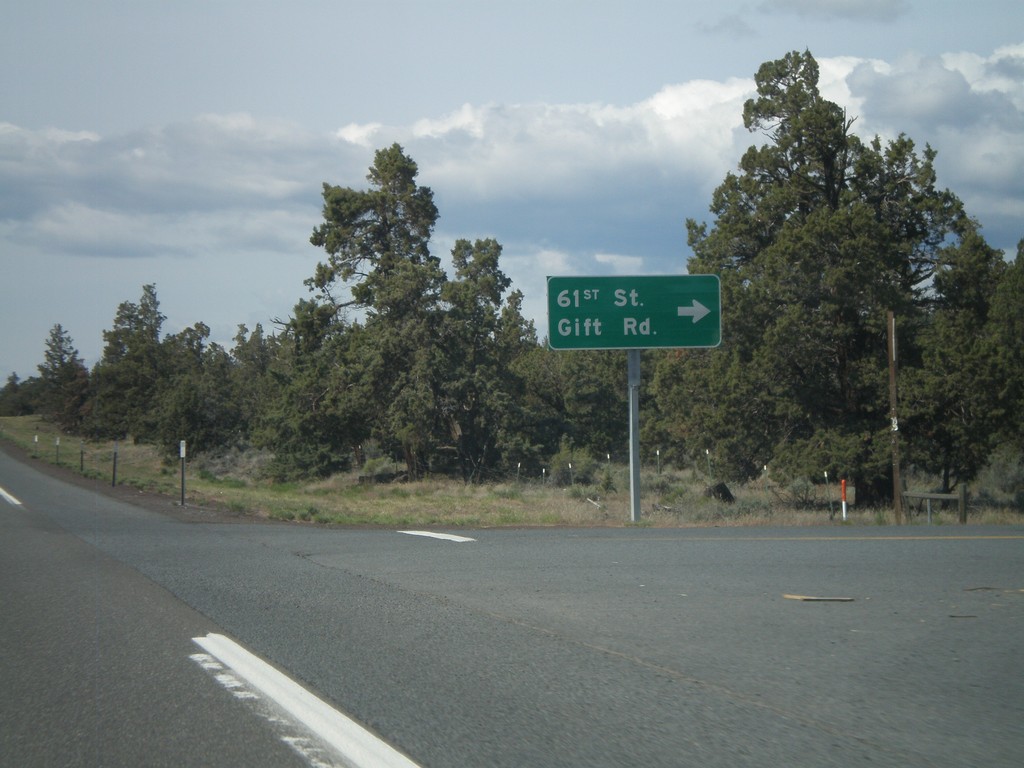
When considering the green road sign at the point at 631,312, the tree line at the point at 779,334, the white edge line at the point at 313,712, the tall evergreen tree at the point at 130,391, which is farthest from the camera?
the tall evergreen tree at the point at 130,391

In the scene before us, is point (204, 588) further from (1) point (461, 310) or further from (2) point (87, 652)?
(1) point (461, 310)

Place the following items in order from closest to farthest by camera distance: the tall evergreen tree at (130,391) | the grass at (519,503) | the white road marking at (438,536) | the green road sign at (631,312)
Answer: the white road marking at (438,536) < the green road sign at (631,312) < the grass at (519,503) < the tall evergreen tree at (130,391)

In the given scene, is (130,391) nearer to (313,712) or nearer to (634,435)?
(634,435)

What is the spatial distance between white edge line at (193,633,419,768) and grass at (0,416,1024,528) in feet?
42.4

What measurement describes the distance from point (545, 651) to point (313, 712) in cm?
216

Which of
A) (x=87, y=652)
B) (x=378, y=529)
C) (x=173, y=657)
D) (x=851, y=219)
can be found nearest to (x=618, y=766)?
(x=173, y=657)

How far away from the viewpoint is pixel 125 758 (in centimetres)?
513

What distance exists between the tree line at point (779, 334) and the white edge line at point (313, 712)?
24.1m

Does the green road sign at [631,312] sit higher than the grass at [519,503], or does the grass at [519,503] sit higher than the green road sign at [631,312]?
the green road sign at [631,312]

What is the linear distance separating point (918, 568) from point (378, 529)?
1060cm

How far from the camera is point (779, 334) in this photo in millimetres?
31219

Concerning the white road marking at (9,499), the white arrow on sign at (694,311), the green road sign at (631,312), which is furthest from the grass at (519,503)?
the white road marking at (9,499)

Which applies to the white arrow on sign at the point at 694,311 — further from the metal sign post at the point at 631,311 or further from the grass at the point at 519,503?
the grass at the point at 519,503

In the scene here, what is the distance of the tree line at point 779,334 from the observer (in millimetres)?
30766
